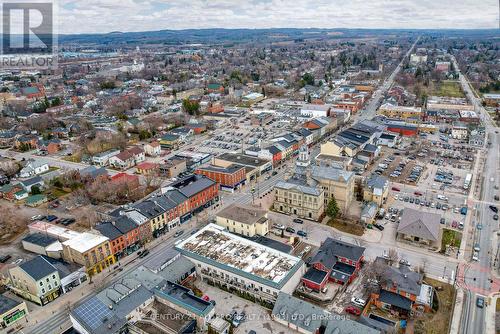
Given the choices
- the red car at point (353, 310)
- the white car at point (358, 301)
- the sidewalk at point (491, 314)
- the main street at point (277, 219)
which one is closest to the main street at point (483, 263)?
the sidewalk at point (491, 314)

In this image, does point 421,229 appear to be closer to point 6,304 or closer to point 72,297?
point 72,297

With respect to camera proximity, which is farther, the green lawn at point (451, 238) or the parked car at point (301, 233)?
the parked car at point (301, 233)

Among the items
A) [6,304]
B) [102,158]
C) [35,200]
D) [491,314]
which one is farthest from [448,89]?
[6,304]

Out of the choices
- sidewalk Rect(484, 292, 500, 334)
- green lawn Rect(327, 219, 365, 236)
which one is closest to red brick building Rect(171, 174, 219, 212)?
green lawn Rect(327, 219, 365, 236)

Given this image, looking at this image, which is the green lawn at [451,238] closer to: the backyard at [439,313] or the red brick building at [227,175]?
the backyard at [439,313]

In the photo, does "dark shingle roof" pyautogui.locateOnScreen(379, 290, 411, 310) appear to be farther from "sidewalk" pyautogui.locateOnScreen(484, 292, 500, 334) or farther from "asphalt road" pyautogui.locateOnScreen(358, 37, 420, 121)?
"asphalt road" pyautogui.locateOnScreen(358, 37, 420, 121)

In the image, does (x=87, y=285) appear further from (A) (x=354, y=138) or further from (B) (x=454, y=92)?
(B) (x=454, y=92)
